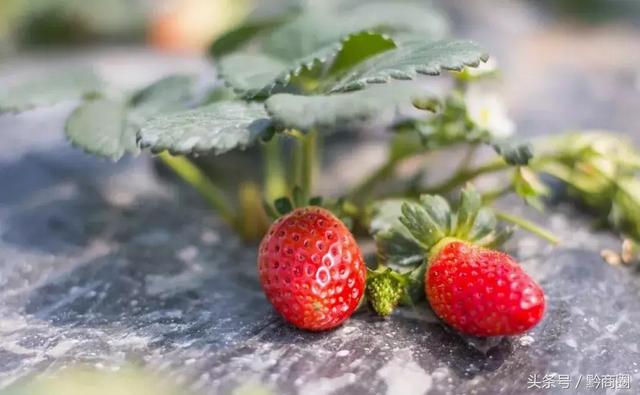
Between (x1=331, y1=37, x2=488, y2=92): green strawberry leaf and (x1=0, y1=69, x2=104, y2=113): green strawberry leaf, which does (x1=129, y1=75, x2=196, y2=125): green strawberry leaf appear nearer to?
(x1=0, y1=69, x2=104, y2=113): green strawberry leaf

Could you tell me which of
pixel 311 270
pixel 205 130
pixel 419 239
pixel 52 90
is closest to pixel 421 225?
pixel 419 239

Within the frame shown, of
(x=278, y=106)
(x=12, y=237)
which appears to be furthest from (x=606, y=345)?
(x=12, y=237)

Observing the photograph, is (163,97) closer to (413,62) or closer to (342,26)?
(342,26)

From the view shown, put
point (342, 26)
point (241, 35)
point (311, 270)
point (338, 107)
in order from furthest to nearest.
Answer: point (241, 35) < point (342, 26) < point (311, 270) < point (338, 107)

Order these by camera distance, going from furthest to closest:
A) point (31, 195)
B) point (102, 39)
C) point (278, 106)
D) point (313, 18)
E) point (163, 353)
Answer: point (102, 39) < point (31, 195) < point (313, 18) < point (163, 353) < point (278, 106)

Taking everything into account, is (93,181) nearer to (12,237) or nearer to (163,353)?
(12,237)

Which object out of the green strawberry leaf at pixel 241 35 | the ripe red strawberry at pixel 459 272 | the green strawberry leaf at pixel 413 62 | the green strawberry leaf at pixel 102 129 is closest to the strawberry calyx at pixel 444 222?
the ripe red strawberry at pixel 459 272
